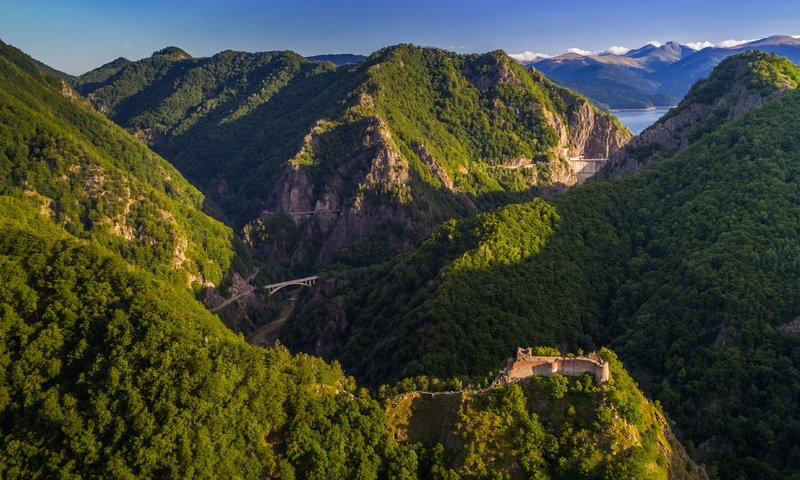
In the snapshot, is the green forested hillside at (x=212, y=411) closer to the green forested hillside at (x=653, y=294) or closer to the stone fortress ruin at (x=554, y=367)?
the stone fortress ruin at (x=554, y=367)

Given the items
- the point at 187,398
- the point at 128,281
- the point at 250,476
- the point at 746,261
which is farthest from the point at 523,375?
the point at 746,261

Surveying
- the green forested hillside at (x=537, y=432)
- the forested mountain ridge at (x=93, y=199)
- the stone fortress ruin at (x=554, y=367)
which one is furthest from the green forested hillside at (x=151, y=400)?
the forested mountain ridge at (x=93, y=199)

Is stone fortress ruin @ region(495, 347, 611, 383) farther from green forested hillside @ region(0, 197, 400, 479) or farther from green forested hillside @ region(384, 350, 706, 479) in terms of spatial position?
green forested hillside @ region(0, 197, 400, 479)

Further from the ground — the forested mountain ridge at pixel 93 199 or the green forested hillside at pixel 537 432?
the forested mountain ridge at pixel 93 199

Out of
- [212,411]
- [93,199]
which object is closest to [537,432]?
[212,411]

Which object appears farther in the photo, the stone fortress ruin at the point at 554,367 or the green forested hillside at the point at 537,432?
the stone fortress ruin at the point at 554,367

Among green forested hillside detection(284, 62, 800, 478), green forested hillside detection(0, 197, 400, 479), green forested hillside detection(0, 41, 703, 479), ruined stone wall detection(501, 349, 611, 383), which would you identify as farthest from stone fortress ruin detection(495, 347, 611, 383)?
green forested hillside detection(284, 62, 800, 478)

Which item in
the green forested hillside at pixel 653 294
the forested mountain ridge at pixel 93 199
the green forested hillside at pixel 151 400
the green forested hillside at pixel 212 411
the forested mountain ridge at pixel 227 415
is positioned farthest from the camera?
the forested mountain ridge at pixel 93 199
